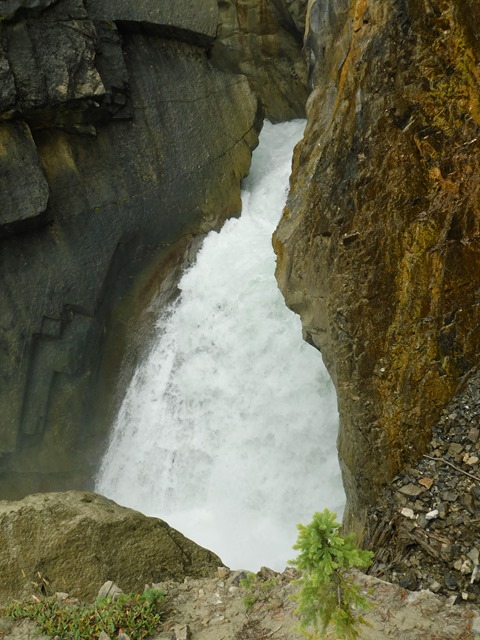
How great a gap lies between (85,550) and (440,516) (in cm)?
398

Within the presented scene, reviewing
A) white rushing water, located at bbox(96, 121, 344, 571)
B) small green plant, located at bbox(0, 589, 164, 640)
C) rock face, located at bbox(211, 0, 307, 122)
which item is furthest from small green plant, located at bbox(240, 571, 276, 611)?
rock face, located at bbox(211, 0, 307, 122)

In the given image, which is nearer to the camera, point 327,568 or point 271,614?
point 327,568

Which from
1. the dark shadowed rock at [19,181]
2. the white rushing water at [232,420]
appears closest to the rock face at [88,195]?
the dark shadowed rock at [19,181]

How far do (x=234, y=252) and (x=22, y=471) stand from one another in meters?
6.88

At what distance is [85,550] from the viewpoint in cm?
637

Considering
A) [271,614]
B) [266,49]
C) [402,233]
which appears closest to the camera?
[271,614]

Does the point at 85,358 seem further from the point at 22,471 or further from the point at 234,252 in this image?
the point at 234,252

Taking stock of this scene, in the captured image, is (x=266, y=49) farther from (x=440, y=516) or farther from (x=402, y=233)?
(x=440, y=516)

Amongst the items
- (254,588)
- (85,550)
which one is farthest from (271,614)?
(85,550)

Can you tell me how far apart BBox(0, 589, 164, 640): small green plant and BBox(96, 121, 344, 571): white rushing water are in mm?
3842

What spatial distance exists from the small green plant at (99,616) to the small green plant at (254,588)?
0.80 meters

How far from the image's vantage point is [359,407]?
667 cm

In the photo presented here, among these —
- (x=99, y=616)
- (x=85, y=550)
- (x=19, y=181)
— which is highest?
(x=19, y=181)

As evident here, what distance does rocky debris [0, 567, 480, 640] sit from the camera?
14.1 feet
